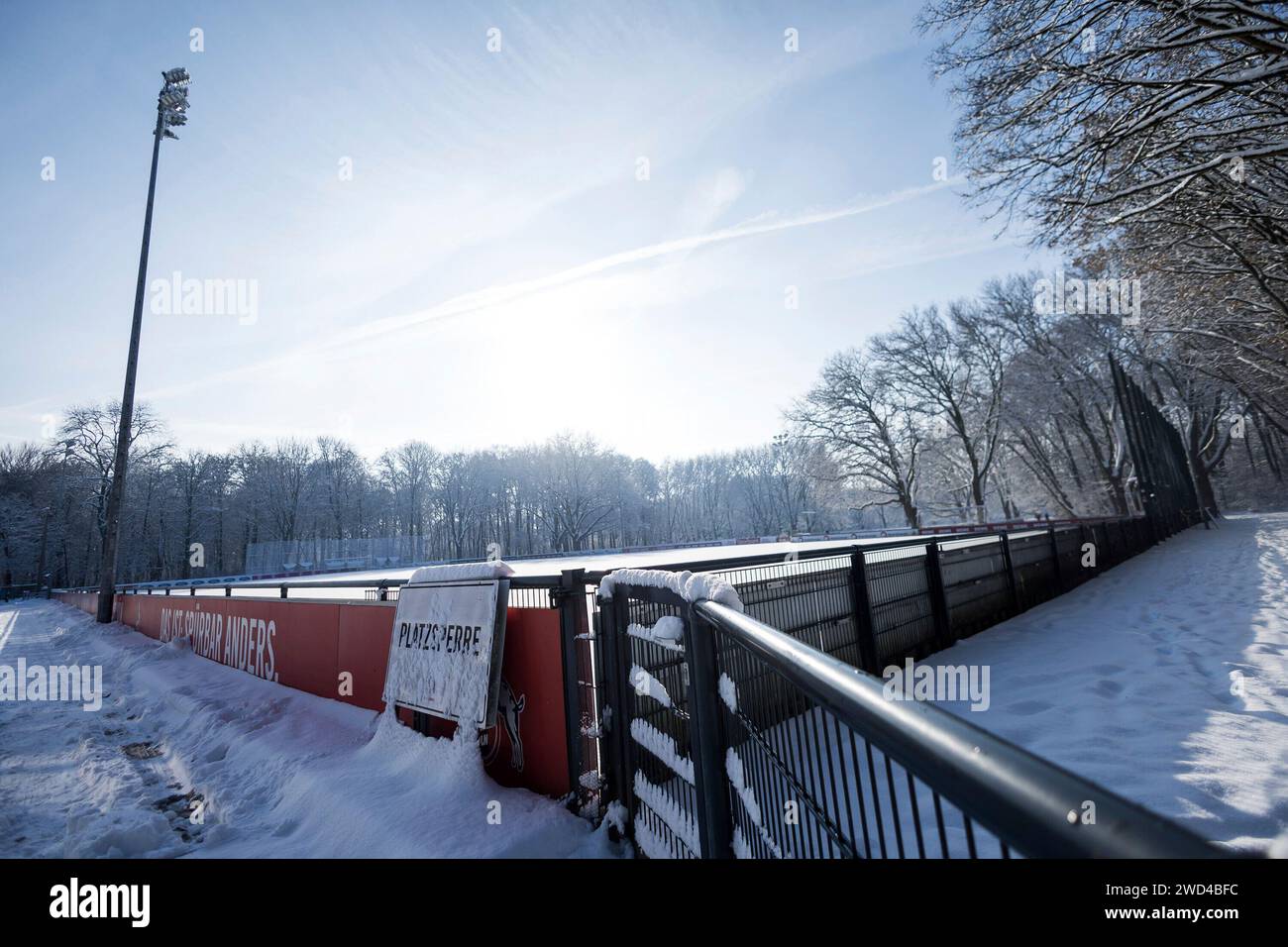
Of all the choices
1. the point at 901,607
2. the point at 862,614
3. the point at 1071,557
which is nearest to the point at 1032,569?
the point at 1071,557

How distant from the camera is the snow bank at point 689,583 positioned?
232 centimetres

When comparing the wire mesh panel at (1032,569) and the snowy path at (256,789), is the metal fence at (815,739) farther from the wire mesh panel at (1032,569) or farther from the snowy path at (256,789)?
the wire mesh panel at (1032,569)

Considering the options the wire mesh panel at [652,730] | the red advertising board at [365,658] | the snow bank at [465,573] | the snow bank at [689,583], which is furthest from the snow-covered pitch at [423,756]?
the snow bank at [689,583]

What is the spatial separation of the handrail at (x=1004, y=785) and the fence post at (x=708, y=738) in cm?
112

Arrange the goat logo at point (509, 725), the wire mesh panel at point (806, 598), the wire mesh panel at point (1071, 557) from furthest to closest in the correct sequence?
1. the wire mesh panel at point (1071, 557)
2. the wire mesh panel at point (806, 598)
3. the goat logo at point (509, 725)

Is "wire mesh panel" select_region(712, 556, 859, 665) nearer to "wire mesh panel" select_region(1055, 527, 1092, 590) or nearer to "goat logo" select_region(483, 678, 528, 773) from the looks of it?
"goat logo" select_region(483, 678, 528, 773)

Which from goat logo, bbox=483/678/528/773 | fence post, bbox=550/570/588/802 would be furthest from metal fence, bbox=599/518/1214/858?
goat logo, bbox=483/678/528/773

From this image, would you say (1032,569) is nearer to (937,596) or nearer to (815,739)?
(937,596)

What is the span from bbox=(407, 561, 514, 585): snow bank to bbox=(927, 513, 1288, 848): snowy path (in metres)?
4.42

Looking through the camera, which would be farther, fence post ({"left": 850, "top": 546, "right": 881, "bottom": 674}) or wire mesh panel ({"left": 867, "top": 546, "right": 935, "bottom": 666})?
wire mesh panel ({"left": 867, "top": 546, "right": 935, "bottom": 666})

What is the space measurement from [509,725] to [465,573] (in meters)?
1.24

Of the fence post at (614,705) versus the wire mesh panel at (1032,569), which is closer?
the fence post at (614,705)

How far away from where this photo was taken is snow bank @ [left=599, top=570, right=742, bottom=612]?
2316 mm
